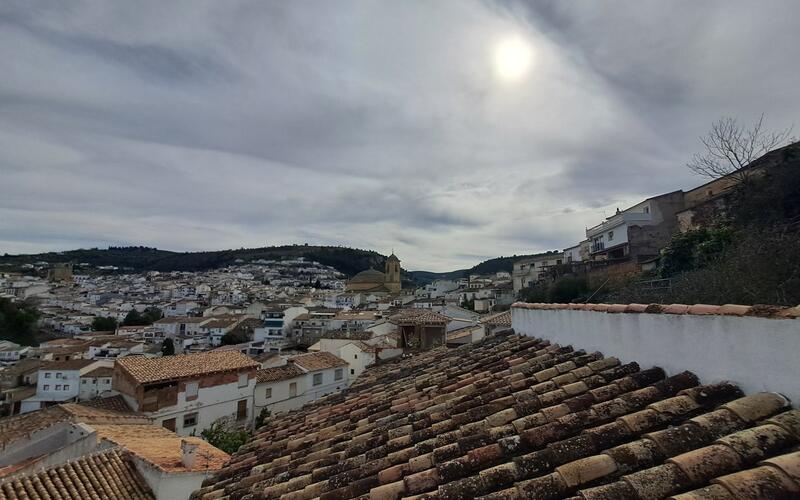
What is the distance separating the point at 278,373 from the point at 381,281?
74.9 meters

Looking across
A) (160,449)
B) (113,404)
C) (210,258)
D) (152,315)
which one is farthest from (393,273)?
(210,258)

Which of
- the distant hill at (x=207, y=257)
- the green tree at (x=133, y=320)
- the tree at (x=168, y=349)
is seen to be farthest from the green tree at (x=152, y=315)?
the distant hill at (x=207, y=257)

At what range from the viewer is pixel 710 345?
113 inches

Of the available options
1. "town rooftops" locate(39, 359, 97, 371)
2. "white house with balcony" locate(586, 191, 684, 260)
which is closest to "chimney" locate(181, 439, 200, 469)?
"white house with balcony" locate(586, 191, 684, 260)

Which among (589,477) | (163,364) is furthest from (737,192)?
(163,364)

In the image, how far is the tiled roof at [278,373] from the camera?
2839cm

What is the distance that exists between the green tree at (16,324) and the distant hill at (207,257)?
109326 millimetres

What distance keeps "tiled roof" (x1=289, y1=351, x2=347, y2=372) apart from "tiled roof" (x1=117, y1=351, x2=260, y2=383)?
407 cm

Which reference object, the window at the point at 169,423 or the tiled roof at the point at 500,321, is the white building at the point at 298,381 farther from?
the tiled roof at the point at 500,321

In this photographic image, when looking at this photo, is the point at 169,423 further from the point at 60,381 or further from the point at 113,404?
the point at 60,381

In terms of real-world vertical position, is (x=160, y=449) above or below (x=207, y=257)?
below

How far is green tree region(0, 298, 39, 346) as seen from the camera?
60438 mm

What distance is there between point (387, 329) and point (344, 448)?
120ft

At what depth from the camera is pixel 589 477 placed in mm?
2258
